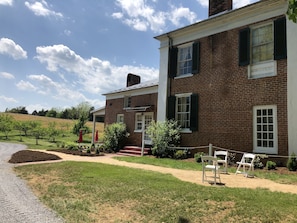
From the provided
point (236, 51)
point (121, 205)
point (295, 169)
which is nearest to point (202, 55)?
point (236, 51)

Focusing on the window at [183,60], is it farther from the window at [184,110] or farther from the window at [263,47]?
the window at [263,47]

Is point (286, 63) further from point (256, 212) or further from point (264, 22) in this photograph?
point (256, 212)

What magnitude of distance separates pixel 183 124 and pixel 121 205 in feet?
35.0

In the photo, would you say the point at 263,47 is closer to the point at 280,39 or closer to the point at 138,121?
the point at 280,39

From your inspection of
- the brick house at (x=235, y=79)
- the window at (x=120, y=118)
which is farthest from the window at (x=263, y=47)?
the window at (x=120, y=118)

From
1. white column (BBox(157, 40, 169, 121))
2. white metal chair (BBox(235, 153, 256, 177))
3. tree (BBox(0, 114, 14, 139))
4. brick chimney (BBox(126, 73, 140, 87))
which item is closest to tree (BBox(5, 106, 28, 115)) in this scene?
tree (BBox(0, 114, 14, 139))

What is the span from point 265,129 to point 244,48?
14.0 ft

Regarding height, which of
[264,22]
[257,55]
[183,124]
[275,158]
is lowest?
[275,158]

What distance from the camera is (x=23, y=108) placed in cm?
8656

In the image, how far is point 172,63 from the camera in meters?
16.6

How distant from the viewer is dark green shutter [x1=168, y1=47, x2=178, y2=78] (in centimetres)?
1648

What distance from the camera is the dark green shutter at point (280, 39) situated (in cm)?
1160

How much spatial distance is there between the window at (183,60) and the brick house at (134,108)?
2.42 meters

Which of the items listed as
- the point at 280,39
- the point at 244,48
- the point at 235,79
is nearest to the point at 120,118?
the point at 235,79
